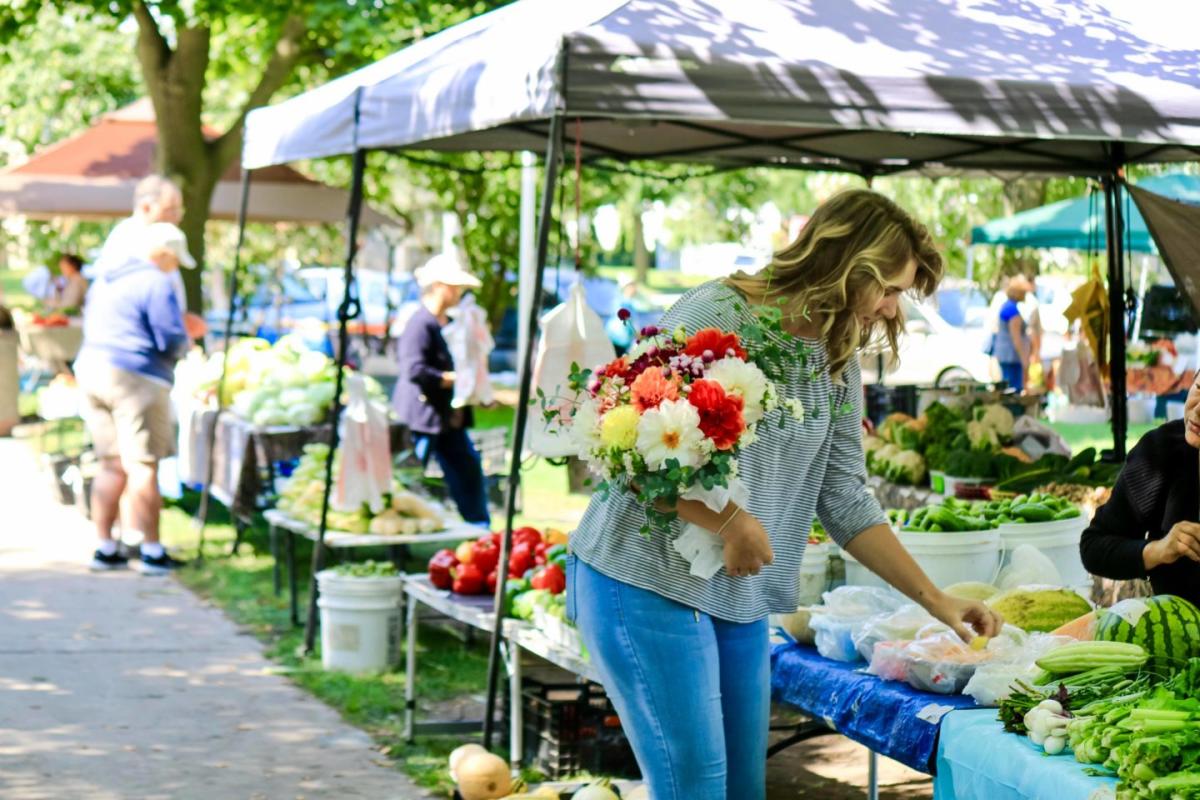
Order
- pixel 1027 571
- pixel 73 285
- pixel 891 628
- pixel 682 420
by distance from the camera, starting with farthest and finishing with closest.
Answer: pixel 73 285 → pixel 1027 571 → pixel 891 628 → pixel 682 420

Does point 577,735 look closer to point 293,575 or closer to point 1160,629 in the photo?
point 1160,629

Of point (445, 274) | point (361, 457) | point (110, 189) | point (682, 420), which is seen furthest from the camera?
point (110, 189)

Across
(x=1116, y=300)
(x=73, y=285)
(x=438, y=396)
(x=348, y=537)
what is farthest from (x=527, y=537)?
(x=73, y=285)

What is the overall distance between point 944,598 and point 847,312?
76 centimetres

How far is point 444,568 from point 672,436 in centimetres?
360

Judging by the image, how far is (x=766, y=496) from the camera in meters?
3.51

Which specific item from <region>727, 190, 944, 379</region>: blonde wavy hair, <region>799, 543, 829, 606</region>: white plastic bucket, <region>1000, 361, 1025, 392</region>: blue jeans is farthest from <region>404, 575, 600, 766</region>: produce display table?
<region>1000, 361, 1025, 392</region>: blue jeans

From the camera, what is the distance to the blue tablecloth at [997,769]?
10.5ft

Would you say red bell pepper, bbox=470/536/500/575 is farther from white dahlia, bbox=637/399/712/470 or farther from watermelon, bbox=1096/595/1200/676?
white dahlia, bbox=637/399/712/470

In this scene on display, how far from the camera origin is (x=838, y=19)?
617cm

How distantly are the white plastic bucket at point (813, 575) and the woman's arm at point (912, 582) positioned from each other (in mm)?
1489

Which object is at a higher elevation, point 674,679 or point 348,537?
point 674,679

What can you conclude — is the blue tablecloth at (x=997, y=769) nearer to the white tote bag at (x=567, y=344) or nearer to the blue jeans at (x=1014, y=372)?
the white tote bag at (x=567, y=344)

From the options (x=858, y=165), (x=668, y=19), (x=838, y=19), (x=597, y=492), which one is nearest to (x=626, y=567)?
(x=597, y=492)
